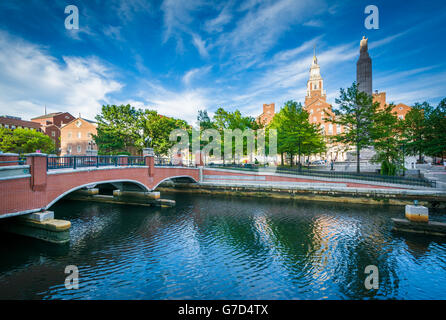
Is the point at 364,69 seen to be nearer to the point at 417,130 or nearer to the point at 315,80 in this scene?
the point at 417,130

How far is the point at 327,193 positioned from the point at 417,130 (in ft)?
66.1

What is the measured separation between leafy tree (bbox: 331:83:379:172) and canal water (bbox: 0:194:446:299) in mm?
11146

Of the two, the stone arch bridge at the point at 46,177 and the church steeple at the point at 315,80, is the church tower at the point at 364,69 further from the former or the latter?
the church steeple at the point at 315,80

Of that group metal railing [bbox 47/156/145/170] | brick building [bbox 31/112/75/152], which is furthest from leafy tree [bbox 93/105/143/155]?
brick building [bbox 31/112/75/152]

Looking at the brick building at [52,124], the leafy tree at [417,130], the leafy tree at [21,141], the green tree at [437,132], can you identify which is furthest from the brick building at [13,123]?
the green tree at [437,132]

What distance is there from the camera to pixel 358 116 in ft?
86.6

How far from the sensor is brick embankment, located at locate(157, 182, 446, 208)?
63.0 feet

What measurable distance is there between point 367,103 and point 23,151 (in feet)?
199

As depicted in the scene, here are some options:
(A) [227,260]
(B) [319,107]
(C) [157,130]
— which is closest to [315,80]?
(B) [319,107]

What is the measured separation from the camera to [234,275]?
833 cm

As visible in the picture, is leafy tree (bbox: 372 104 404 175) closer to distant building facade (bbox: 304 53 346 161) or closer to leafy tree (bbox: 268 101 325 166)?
leafy tree (bbox: 268 101 325 166)

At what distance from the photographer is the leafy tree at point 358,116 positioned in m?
25.4

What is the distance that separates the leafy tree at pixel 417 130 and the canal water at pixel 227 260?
47.0ft
